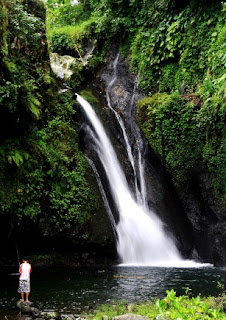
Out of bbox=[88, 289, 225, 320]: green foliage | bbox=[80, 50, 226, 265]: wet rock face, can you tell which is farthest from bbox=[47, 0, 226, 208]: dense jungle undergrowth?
bbox=[88, 289, 225, 320]: green foliage

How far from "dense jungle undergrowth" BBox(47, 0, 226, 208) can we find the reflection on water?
3.45m

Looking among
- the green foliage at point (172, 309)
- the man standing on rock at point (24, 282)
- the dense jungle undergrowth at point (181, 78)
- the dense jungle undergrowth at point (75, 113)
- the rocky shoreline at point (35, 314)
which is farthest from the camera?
the dense jungle undergrowth at point (181, 78)

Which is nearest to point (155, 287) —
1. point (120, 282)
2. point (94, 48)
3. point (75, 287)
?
point (120, 282)

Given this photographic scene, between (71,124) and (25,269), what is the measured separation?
732 cm

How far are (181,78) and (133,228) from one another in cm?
624

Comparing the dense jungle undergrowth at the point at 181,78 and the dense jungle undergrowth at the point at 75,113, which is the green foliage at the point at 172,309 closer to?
the dense jungle undergrowth at the point at 75,113

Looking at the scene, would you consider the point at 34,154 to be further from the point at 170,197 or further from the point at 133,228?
the point at 170,197

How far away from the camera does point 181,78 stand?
14.1 meters

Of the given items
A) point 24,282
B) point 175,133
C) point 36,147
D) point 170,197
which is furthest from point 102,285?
point 175,133

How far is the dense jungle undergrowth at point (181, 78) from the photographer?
476 inches

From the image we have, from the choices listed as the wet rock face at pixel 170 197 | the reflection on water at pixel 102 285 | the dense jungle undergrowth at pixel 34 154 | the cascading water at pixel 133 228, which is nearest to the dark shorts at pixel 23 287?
the reflection on water at pixel 102 285

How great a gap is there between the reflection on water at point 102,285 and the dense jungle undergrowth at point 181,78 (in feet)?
→ 11.3

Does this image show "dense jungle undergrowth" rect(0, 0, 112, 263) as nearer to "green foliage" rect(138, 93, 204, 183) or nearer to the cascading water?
the cascading water

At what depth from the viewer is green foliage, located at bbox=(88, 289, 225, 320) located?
4125 mm
